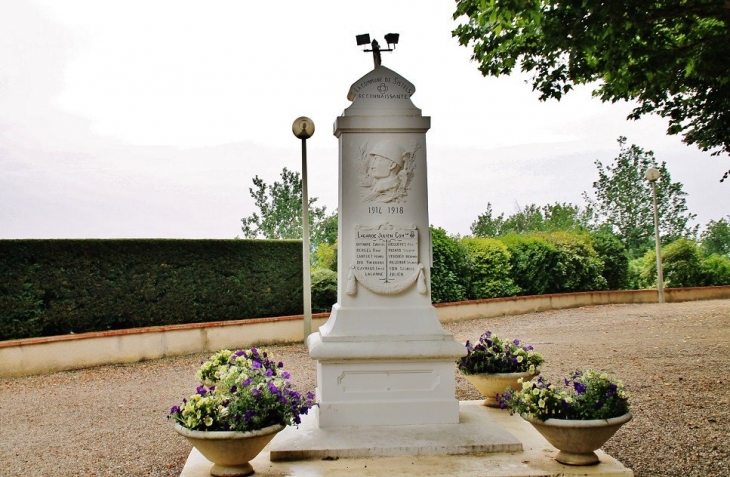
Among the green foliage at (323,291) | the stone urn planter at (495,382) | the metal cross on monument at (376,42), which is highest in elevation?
the metal cross on monument at (376,42)

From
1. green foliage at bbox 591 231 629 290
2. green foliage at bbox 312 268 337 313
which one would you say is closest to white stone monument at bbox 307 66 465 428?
green foliage at bbox 312 268 337 313

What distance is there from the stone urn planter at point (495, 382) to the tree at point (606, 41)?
135 inches

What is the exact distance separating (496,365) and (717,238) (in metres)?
24.5

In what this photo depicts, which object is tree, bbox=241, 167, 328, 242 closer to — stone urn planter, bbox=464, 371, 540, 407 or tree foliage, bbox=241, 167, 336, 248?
tree foliage, bbox=241, 167, 336, 248

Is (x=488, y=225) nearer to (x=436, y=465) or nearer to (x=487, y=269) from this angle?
(x=487, y=269)

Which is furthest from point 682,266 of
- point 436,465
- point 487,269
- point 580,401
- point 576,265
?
point 436,465

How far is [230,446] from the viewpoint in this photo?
3979 mm

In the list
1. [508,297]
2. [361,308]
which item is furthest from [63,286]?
[508,297]

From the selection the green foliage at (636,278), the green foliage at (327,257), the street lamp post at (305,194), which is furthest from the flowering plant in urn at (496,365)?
the green foliage at (636,278)

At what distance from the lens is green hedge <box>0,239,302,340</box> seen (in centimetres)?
950

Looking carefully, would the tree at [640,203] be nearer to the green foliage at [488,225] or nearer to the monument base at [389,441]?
the green foliage at [488,225]

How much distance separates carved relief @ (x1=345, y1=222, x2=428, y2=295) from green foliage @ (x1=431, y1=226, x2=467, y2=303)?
8272mm

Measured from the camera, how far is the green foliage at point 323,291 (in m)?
11.9

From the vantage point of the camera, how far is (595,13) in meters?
6.41
